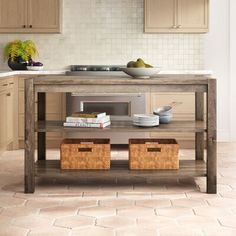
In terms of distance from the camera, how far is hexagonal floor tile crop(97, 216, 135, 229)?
3.64 metres

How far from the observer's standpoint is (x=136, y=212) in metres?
3.96

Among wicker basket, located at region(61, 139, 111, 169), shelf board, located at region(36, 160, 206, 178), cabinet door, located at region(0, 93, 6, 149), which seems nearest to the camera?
Answer: shelf board, located at region(36, 160, 206, 178)

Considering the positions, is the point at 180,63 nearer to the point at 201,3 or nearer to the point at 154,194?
the point at 201,3

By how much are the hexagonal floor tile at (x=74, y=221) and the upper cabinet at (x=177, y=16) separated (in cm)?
357

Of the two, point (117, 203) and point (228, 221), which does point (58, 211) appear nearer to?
point (117, 203)

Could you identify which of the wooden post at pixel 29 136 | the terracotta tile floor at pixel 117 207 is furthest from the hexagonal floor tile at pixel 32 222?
the wooden post at pixel 29 136

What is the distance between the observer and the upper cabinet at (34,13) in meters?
6.89

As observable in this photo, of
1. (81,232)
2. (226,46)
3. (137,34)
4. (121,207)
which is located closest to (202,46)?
(226,46)

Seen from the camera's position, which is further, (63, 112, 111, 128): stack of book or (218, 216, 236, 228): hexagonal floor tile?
(63, 112, 111, 128): stack of book

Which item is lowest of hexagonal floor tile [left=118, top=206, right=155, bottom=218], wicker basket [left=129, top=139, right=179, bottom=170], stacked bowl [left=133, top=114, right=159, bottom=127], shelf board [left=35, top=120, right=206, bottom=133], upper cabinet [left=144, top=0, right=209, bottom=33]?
hexagonal floor tile [left=118, top=206, right=155, bottom=218]

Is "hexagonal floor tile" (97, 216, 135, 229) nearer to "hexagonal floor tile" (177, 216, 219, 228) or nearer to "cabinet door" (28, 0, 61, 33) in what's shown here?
"hexagonal floor tile" (177, 216, 219, 228)

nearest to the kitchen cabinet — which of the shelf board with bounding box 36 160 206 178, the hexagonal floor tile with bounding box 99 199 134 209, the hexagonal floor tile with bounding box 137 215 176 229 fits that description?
the shelf board with bounding box 36 160 206 178

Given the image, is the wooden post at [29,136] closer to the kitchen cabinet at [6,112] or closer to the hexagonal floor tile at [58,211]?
the hexagonal floor tile at [58,211]

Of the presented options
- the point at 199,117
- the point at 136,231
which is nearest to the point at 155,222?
the point at 136,231
